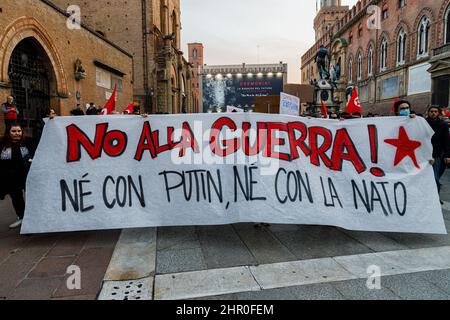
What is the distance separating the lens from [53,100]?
10.5 metres

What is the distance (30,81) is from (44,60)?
975 millimetres

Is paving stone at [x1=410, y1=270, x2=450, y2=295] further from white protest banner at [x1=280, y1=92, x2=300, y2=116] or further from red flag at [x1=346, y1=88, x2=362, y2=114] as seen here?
white protest banner at [x1=280, y1=92, x2=300, y2=116]

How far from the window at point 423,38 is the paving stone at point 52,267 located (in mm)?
27874

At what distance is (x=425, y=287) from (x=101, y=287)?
2.95 m

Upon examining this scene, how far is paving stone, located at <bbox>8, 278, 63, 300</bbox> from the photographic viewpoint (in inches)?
97.1

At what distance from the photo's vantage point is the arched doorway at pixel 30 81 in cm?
912

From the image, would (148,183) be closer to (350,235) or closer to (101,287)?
(101,287)

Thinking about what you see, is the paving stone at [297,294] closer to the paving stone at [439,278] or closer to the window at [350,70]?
the paving stone at [439,278]

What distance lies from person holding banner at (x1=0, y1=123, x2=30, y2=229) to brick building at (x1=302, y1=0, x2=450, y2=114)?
23065mm

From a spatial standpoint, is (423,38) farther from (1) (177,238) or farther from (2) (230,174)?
(1) (177,238)

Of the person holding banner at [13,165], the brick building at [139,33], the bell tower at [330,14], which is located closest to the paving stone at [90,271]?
the person holding banner at [13,165]

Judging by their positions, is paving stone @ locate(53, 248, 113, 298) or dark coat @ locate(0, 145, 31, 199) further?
dark coat @ locate(0, 145, 31, 199)

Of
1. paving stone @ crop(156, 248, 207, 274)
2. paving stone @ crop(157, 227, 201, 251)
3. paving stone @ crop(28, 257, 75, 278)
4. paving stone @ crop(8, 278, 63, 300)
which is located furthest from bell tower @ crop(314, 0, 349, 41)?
paving stone @ crop(8, 278, 63, 300)
